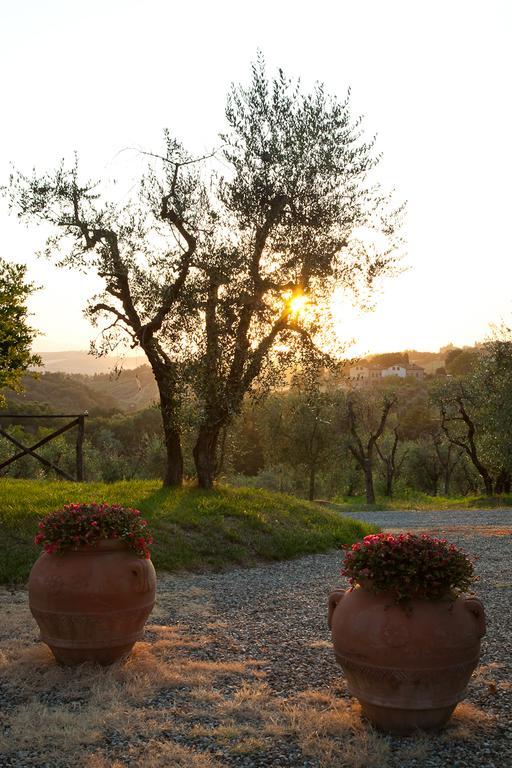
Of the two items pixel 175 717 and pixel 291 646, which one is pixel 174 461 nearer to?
pixel 291 646

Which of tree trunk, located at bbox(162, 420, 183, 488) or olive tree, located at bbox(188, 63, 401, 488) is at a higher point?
olive tree, located at bbox(188, 63, 401, 488)

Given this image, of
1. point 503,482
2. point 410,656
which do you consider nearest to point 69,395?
point 503,482

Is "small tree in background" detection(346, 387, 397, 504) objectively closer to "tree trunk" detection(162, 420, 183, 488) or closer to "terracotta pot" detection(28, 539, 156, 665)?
"tree trunk" detection(162, 420, 183, 488)

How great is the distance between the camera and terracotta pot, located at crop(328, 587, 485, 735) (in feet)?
17.4

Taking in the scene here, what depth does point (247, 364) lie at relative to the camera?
1805cm

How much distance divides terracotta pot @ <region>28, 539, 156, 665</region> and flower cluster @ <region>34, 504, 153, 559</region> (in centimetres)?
10

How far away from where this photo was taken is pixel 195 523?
49.6 feet

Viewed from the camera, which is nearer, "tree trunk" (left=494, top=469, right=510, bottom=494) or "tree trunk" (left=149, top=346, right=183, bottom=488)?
"tree trunk" (left=149, top=346, right=183, bottom=488)

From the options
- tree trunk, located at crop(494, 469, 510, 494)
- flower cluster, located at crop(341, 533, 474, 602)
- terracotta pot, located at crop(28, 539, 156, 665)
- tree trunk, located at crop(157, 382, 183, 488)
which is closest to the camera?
flower cluster, located at crop(341, 533, 474, 602)

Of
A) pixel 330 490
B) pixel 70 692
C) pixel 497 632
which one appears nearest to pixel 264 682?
pixel 70 692

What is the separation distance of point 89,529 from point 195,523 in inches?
319

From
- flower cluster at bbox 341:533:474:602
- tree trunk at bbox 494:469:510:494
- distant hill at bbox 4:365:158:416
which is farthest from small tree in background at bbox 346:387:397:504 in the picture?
distant hill at bbox 4:365:158:416

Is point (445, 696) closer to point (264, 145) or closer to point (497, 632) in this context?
point (497, 632)

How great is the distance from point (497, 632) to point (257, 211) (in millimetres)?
11788
